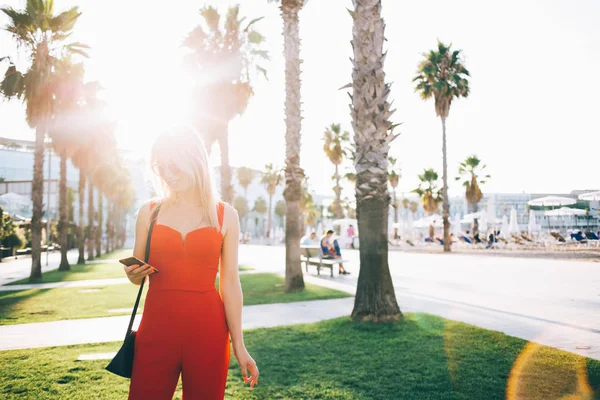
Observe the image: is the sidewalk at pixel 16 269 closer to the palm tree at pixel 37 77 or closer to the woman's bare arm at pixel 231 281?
the palm tree at pixel 37 77

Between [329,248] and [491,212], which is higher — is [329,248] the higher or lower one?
the lower one

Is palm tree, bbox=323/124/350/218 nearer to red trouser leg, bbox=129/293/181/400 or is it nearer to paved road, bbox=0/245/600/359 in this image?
paved road, bbox=0/245/600/359

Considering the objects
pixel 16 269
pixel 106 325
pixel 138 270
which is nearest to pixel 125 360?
pixel 138 270

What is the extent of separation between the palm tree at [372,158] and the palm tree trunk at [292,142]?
14.1ft

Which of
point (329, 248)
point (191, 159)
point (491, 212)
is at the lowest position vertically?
point (329, 248)

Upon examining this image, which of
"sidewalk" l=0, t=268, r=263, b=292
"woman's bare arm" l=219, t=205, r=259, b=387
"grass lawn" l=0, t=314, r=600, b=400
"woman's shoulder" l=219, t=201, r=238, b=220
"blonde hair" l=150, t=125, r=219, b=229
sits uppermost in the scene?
"blonde hair" l=150, t=125, r=219, b=229

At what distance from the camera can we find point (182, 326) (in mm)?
1963

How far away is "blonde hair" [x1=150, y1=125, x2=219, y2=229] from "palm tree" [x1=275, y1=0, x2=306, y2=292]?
30.5 ft

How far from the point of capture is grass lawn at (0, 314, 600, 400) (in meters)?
4.37

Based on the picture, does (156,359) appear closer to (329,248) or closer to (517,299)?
(517,299)

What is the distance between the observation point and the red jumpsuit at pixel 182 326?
1952mm

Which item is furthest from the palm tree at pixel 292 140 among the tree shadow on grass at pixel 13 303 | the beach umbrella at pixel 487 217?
the beach umbrella at pixel 487 217

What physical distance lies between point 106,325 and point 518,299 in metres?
8.42

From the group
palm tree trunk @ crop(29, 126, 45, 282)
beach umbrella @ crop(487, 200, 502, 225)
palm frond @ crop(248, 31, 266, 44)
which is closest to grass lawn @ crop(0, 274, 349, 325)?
palm tree trunk @ crop(29, 126, 45, 282)
